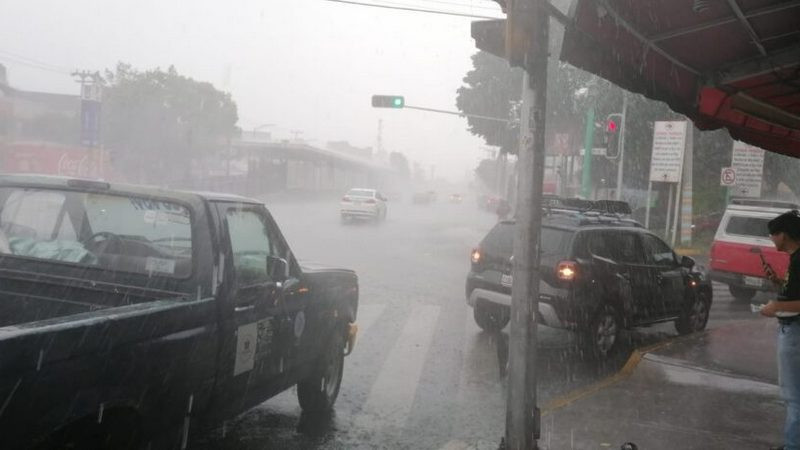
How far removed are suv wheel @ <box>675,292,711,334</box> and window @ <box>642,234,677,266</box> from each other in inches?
31.4

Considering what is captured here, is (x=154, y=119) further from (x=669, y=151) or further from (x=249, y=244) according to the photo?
(x=249, y=244)

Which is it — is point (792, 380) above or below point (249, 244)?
below

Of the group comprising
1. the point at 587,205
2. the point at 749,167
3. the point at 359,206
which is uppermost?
the point at 749,167

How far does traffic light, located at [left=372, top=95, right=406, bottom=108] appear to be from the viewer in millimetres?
27469

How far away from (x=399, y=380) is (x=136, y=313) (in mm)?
4159

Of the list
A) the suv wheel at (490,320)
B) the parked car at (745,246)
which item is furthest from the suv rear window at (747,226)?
the suv wheel at (490,320)

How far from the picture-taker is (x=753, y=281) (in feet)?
43.2

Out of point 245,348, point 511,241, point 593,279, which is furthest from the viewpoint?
point 511,241

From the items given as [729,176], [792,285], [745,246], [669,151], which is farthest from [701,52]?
[669,151]

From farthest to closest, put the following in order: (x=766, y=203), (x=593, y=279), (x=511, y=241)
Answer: (x=766, y=203) < (x=511, y=241) < (x=593, y=279)

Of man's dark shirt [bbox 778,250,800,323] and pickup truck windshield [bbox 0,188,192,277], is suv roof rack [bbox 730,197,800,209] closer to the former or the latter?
man's dark shirt [bbox 778,250,800,323]

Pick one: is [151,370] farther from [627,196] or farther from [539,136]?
[627,196]

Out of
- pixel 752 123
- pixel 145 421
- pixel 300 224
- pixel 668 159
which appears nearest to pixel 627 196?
pixel 668 159

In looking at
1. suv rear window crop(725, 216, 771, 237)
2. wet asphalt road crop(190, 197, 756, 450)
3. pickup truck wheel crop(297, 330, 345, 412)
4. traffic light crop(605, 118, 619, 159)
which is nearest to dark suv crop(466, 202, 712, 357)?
wet asphalt road crop(190, 197, 756, 450)
